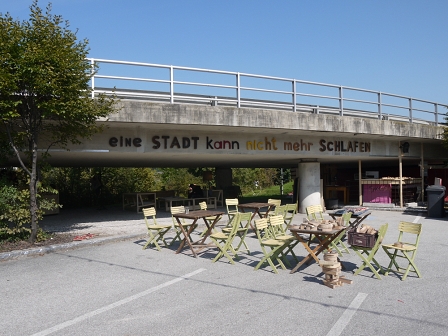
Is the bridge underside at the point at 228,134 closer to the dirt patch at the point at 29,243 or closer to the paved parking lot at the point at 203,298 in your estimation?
the dirt patch at the point at 29,243

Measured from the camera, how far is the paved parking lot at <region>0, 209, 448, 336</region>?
436cm

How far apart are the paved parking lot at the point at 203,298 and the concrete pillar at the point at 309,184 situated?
312 inches

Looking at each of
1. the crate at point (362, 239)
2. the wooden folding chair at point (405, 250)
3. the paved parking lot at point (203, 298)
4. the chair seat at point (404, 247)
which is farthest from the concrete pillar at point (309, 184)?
the crate at point (362, 239)

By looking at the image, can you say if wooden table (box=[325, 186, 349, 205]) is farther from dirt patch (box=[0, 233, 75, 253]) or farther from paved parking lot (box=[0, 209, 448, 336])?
dirt patch (box=[0, 233, 75, 253])

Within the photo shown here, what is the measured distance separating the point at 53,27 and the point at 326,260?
24.4 feet

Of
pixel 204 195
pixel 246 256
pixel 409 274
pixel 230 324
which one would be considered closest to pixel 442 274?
pixel 409 274

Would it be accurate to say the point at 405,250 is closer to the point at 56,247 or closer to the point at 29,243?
the point at 56,247

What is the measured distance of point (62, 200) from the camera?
20.8 metres

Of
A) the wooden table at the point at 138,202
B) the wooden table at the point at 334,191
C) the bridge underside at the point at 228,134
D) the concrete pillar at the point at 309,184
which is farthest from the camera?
the wooden table at the point at 334,191

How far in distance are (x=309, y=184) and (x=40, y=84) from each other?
10.9 m

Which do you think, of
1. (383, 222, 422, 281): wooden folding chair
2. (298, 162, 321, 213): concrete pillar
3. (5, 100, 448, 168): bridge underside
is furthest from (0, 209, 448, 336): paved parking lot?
(298, 162, 321, 213): concrete pillar

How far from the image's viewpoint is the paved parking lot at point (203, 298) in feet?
14.3

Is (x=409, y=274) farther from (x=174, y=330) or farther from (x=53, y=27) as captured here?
(x=53, y=27)

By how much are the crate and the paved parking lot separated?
0.51m
